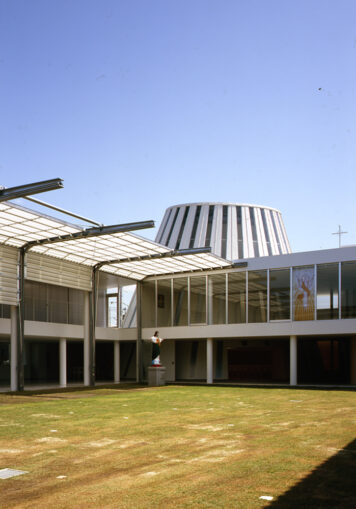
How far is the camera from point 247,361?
37344 millimetres

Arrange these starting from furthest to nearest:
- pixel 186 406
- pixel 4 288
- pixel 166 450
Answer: pixel 4 288, pixel 186 406, pixel 166 450

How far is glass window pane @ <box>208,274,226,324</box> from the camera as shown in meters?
30.0

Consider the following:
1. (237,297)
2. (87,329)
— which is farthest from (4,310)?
(237,297)

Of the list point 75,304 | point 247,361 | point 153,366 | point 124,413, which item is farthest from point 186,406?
point 247,361

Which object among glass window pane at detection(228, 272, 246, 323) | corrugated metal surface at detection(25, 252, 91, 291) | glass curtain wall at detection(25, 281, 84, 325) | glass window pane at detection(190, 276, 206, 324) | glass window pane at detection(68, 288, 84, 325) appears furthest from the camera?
glass window pane at detection(68, 288, 84, 325)

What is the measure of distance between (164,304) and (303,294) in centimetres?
883

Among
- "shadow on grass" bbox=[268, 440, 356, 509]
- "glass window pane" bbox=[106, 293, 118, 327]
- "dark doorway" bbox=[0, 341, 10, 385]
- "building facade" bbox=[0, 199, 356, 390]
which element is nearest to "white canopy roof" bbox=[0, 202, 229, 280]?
"building facade" bbox=[0, 199, 356, 390]

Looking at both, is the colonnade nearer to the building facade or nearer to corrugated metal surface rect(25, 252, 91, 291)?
the building facade

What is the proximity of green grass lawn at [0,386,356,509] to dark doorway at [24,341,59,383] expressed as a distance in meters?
24.0

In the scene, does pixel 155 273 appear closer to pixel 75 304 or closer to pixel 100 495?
pixel 75 304

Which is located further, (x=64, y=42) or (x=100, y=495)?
(x=64, y=42)

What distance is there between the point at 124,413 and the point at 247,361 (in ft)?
78.9

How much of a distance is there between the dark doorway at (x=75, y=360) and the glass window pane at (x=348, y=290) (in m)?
20.2

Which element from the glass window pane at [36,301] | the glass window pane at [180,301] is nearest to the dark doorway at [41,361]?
the glass window pane at [36,301]
